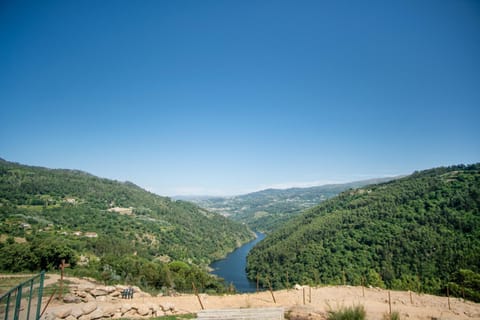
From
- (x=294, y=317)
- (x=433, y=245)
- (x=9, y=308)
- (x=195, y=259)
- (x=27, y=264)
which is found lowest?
(x=195, y=259)

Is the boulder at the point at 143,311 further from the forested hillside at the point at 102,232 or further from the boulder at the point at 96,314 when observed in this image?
the forested hillside at the point at 102,232

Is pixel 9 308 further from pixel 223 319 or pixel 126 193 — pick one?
pixel 126 193

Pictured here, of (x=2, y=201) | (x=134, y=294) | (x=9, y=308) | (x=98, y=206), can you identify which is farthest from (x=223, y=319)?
(x=98, y=206)

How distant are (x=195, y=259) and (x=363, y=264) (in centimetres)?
6148

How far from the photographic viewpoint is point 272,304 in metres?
15.1

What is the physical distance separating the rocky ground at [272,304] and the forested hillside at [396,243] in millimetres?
27441

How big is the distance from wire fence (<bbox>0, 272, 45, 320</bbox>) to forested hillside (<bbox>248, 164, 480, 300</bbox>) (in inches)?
1833

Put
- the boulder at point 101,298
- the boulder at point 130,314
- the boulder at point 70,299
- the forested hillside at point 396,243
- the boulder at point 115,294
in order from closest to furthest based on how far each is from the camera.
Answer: the boulder at point 130,314, the boulder at point 70,299, the boulder at point 101,298, the boulder at point 115,294, the forested hillside at point 396,243

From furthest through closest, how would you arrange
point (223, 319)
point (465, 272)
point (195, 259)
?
1. point (195, 259)
2. point (465, 272)
3. point (223, 319)

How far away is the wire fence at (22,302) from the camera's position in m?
7.37

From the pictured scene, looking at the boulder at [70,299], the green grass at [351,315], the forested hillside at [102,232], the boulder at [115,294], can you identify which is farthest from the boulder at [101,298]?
the green grass at [351,315]

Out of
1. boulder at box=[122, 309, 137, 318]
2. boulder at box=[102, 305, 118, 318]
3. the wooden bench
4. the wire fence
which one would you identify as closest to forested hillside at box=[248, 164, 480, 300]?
the wooden bench

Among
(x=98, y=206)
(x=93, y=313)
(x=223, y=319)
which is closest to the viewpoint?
(x=223, y=319)

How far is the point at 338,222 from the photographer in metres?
93.2
